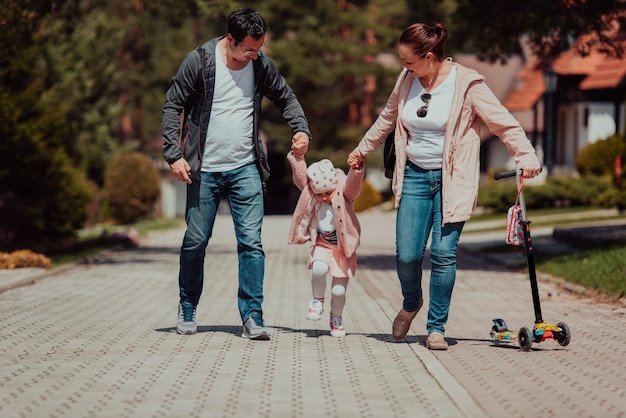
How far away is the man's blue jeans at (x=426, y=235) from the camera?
806 cm

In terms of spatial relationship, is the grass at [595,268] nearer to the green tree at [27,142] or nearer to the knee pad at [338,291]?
the knee pad at [338,291]

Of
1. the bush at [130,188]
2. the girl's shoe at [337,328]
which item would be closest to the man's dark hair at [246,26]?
the girl's shoe at [337,328]

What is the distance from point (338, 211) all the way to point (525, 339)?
1.54 meters

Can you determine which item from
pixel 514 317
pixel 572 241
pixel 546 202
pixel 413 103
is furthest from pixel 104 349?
pixel 546 202

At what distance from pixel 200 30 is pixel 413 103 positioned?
2050 inches

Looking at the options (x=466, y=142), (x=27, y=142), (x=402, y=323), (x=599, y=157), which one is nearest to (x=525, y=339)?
(x=402, y=323)

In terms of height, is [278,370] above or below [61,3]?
below

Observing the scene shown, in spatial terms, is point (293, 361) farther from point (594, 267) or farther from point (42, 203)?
point (42, 203)

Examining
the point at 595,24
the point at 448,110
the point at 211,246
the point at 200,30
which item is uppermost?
the point at 200,30

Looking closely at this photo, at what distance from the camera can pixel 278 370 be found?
719 cm

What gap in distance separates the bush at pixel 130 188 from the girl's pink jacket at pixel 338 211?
118 ft

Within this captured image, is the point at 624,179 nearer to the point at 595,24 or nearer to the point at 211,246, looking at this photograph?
the point at 595,24

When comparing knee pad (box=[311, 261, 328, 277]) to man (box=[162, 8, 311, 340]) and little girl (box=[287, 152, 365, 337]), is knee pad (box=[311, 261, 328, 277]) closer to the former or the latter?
little girl (box=[287, 152, 365, 337])

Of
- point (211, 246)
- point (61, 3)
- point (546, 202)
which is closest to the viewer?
point (61, 3)
